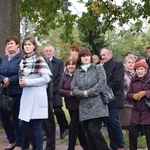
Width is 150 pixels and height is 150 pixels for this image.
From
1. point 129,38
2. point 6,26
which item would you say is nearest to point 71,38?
point 6,26

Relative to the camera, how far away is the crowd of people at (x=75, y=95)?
7051 mm

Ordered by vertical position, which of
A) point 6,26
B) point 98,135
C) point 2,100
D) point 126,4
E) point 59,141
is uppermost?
point 126,4

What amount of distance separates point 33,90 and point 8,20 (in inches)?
178

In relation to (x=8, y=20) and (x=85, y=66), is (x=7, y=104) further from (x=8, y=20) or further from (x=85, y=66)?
(x=8, y=20)

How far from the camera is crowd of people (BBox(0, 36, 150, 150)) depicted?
705 cm

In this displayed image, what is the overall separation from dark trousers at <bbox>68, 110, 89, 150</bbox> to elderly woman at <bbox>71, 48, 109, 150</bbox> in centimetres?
43

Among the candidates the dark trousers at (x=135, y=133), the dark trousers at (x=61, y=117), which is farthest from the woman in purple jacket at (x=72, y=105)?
the dark trousers at (x=61, y=117)

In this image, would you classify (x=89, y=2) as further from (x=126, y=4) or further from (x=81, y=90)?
(x=81, y=90)

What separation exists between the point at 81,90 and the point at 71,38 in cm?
974

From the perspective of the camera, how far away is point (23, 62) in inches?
286

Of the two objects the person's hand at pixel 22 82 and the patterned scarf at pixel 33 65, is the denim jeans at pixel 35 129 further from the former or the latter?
the patterned scarf at pixel 33 65

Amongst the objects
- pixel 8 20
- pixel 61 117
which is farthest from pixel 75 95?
pixel 8 20

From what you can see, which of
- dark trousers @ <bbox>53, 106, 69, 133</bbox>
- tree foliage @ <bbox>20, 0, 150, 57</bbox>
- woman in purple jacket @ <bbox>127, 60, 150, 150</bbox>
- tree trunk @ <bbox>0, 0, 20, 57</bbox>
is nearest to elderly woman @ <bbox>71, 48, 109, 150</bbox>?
woman in purple jacket @ <bbox>127, 60, 150, 150</bbox>

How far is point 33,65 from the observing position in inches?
282
